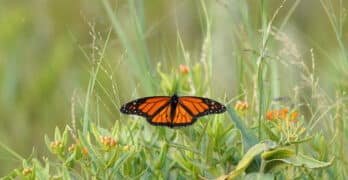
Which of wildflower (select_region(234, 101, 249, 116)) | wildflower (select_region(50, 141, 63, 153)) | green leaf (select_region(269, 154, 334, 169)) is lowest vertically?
green leaf (select_region(269, 154, 334, 169))

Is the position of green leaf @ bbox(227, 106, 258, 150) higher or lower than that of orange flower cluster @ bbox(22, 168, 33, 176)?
higher

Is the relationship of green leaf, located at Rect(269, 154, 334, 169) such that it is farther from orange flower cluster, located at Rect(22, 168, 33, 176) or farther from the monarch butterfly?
orange flower cluster, located at Rect(22, 168, 33, 176)

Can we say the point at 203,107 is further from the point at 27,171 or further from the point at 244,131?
the point at 27,171

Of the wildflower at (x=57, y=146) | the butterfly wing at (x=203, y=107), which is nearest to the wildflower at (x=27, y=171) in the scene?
the wildflower at (x=57, y=146)

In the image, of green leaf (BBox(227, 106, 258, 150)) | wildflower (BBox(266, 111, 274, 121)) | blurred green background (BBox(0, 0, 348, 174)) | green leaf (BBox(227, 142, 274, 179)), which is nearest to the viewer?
green leaf (BBox(227, 142, 274, 179))

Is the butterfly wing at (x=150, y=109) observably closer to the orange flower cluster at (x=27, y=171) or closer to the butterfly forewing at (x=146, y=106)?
the butterfly forewing at (x=146, y=106)

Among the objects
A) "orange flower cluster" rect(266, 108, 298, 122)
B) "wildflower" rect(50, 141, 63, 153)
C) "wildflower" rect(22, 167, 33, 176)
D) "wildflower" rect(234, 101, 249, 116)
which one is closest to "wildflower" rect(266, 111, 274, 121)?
"orange flower cluster" rect(266, 108, 298, 122)

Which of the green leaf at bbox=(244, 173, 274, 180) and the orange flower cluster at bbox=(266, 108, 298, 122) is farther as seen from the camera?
the orange flower cluster at bbox=(266, 108, 298, 122)

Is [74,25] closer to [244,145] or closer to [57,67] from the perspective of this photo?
[57,67]

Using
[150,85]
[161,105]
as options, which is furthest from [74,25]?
[161,105]
